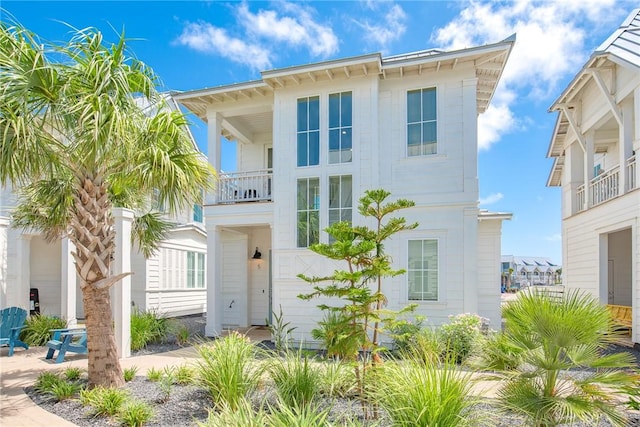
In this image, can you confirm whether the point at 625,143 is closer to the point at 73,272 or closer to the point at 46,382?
the point at 46,382

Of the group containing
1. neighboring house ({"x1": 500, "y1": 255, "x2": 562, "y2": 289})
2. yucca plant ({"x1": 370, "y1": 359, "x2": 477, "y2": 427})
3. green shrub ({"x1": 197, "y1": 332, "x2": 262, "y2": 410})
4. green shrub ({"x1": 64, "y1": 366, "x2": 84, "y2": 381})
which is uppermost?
yucca plant ({"x1": 370, "y1": 359, "x2": 477, "y2": 427})

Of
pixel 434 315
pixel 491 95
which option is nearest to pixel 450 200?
pixel 434 315

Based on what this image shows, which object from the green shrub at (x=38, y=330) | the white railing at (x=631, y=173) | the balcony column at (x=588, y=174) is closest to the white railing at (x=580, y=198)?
the balcony column at (x=588, y=174)

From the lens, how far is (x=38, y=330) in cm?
1020

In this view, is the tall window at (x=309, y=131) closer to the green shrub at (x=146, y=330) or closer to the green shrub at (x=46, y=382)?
the green shrub at (x=146, y=330)

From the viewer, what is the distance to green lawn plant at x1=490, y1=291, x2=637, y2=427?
3711 mm

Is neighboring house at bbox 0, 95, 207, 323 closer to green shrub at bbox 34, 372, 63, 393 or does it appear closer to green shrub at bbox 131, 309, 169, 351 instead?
green shrub at bbox 131, 309, 169, 351

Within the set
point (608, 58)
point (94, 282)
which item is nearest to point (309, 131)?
point (94, 282)

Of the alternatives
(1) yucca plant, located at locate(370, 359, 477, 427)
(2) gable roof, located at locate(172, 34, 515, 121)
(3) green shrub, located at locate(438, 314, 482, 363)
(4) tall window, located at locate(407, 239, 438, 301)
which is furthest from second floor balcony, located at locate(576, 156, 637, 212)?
(1) yucca plant, located at locate(370, 359, 477, 427)

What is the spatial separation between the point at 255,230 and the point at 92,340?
781cm

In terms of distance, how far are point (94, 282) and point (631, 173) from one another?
483 inches

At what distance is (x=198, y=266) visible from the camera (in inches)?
689

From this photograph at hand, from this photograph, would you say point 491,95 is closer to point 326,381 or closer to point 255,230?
point 255,230

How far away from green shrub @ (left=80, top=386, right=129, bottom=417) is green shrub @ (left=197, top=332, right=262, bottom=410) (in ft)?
3.52
